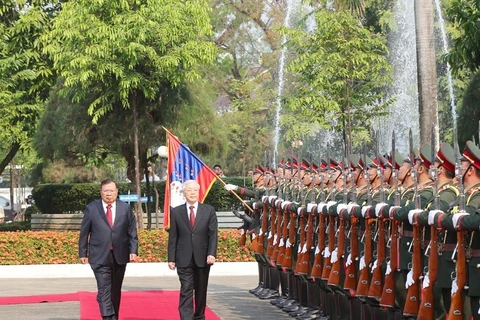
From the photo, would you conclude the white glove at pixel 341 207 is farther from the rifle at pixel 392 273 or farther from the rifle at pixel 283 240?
the rifle at pixel 283 240

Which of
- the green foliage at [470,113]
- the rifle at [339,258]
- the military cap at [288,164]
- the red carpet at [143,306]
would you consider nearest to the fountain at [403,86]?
the green foliage at [470,113]

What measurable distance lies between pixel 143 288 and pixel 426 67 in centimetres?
572

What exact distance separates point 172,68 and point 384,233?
598 inches

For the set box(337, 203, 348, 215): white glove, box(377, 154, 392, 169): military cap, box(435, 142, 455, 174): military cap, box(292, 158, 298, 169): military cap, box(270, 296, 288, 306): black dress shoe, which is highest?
box(292, 158, 298, 169): military cap

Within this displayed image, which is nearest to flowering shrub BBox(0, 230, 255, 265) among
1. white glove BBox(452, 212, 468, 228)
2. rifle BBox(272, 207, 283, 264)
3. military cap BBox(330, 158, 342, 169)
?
rifle BBox(272, 207, 283, 264)

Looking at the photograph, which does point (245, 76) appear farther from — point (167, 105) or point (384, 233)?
point (384, 233)

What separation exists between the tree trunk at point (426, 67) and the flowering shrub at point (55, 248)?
553cm

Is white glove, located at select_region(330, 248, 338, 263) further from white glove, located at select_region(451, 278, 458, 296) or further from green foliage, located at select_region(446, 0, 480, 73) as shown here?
green foliage, located at select_region(446, 0, 480, 73)

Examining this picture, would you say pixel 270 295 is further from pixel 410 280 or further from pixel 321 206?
pixel 410 280

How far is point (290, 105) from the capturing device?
24.3 meters

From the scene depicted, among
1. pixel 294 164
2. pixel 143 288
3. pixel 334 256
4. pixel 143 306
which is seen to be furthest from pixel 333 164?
pixel 143 288

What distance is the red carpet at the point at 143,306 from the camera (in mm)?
14008

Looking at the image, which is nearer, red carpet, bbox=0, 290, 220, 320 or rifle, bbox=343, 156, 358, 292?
rifle, bbox=343, 156, 358, 292

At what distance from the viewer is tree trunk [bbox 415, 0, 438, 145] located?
62.2 feet
